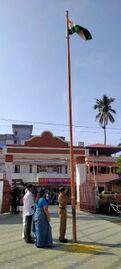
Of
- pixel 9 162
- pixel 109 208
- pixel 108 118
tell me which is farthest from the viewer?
pixel 108 118

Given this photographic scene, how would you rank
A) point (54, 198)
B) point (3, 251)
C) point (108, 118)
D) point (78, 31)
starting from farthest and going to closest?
point (108, 118) < point (54, 198) < point (78, 31) < point (3, 251)

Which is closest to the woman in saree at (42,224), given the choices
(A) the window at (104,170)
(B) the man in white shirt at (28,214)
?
(B) the man in white shirt at (28,214)

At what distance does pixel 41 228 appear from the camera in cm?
962

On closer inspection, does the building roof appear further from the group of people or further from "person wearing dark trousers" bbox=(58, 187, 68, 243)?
the group of people

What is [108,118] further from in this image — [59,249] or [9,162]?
[59,249]

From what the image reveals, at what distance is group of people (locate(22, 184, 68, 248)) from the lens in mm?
9609

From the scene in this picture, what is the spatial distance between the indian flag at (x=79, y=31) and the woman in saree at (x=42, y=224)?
5.42 m

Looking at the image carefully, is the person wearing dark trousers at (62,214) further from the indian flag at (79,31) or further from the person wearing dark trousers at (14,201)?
the person wearing dark trousers at (14,201)

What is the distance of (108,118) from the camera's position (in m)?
63.2

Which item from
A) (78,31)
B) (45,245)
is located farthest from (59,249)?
(78,31)

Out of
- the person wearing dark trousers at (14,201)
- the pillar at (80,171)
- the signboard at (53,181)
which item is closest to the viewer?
the person wearing dark trousers at (14,201)

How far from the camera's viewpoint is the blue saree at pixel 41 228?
31.3 feet

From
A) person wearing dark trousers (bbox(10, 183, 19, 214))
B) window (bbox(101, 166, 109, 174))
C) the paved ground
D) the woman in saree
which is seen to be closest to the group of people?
the woman in saree

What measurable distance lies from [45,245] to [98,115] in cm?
5568
